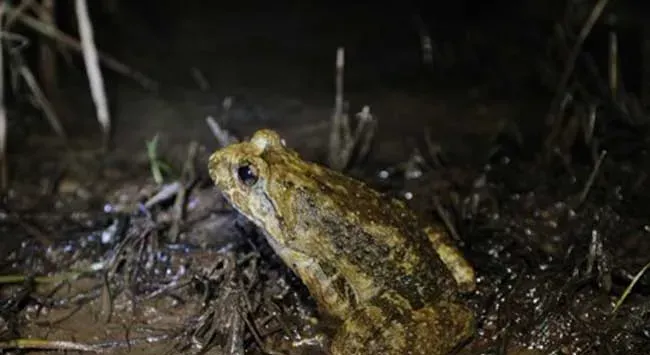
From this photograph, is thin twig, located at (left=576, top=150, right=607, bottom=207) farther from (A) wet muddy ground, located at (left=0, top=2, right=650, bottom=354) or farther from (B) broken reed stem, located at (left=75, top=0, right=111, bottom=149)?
(B) broken reed stem, located at (left=75, top=0, right=111, bottom=149)

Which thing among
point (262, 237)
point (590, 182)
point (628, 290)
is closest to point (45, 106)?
point (262, 237)

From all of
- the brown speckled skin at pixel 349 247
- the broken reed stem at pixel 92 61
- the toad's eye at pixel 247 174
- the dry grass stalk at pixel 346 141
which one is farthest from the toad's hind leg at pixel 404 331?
the broken reed stem at pixel 92 61

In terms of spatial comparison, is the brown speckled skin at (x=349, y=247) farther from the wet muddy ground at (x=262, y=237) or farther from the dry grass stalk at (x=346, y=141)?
the dry grass stalk at (x=346, y=141)

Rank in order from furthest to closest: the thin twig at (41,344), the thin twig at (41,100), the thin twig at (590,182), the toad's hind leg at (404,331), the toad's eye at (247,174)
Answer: the thin twig at (41,100) → the thin twig at (590,182) → the thin twig at (41,344) → the toad's eye at (247,174) → the toad's hind leg at (404,331)

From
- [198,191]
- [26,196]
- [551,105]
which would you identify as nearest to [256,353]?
[198,191]

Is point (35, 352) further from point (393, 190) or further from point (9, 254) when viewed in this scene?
point (393, 190)

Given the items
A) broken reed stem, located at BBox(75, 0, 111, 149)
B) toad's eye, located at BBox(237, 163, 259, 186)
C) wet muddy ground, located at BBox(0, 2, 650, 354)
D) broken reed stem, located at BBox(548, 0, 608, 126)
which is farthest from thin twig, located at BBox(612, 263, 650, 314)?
broken reed stem, located at BBox(75, 0, 111, 149)
